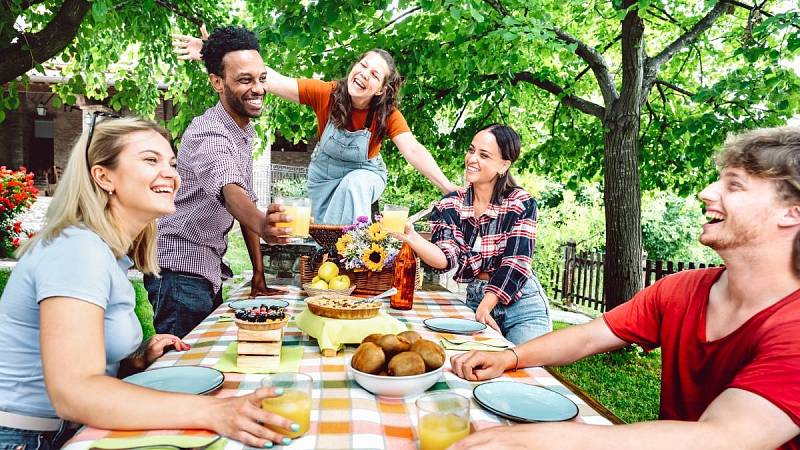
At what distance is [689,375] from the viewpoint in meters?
1.63

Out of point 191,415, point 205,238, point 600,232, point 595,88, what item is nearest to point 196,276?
point 205,238

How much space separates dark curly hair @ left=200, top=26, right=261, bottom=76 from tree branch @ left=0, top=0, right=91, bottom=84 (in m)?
3.38

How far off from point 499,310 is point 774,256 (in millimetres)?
1781

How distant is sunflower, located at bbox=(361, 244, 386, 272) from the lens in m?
2.71

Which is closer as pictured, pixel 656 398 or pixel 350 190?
pixel 350 190

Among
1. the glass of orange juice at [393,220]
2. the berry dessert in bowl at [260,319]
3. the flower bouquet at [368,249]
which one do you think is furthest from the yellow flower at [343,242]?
the berry dessert in bowl at [260,319]

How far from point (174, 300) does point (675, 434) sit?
231 centimetres

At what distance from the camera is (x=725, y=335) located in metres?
1.51

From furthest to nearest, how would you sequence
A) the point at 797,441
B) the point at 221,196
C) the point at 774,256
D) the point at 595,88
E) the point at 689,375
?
1. the point at 595,88
2. the point at 221,196
3. the point at 689,375
4. the point at 774,256
5. the point at 797,441

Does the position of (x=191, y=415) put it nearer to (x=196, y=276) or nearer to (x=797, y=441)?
(x=797, y=441)

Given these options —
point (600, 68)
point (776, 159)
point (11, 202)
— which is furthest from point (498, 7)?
point (11, 202)

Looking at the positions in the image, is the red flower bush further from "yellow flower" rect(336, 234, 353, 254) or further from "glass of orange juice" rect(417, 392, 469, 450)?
"glass of orange juice" rect(417, 392, 469, 450)

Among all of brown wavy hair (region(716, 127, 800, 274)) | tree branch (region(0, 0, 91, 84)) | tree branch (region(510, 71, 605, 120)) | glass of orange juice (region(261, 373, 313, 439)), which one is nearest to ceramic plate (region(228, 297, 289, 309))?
glass of orange juice (region(261, 373, 313, 439))

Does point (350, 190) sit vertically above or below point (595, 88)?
Answer: below
